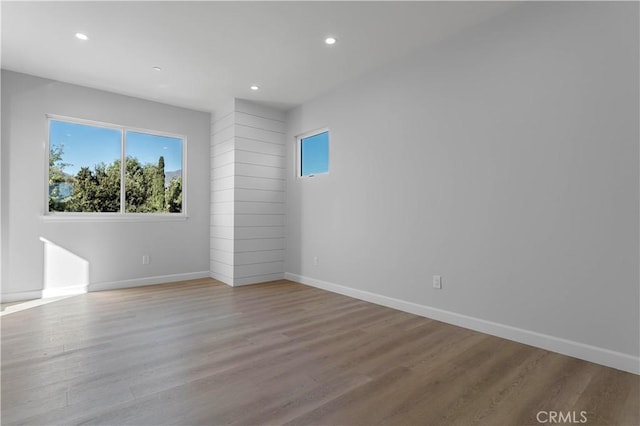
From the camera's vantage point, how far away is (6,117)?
147 inches

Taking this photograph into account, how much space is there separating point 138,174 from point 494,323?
488 centimetres

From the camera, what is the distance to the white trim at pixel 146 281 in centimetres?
434

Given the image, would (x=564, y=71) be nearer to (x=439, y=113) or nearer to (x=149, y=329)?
(x=439, y=113)

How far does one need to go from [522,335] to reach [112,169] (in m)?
5.20

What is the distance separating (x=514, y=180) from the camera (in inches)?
104

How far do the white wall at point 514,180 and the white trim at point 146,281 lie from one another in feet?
8.62

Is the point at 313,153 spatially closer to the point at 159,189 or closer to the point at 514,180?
the point at 159,189

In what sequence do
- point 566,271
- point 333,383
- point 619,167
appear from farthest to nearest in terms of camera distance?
1. point 566,271
2. point 619,167
3. point 333,383

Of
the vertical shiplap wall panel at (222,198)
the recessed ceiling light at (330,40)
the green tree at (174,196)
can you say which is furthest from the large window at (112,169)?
the recessed ceiling light at (330,40)

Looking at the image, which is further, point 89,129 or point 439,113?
point 89,129

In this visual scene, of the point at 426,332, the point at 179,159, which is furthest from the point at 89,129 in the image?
the point at 426,332

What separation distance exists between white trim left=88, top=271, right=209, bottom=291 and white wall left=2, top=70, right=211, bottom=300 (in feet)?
0.04

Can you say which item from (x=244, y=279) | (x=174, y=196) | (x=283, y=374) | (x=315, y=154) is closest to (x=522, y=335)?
(x=283, y=374)

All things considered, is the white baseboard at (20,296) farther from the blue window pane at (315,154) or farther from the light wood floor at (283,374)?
the blue window pane at (315,154)
